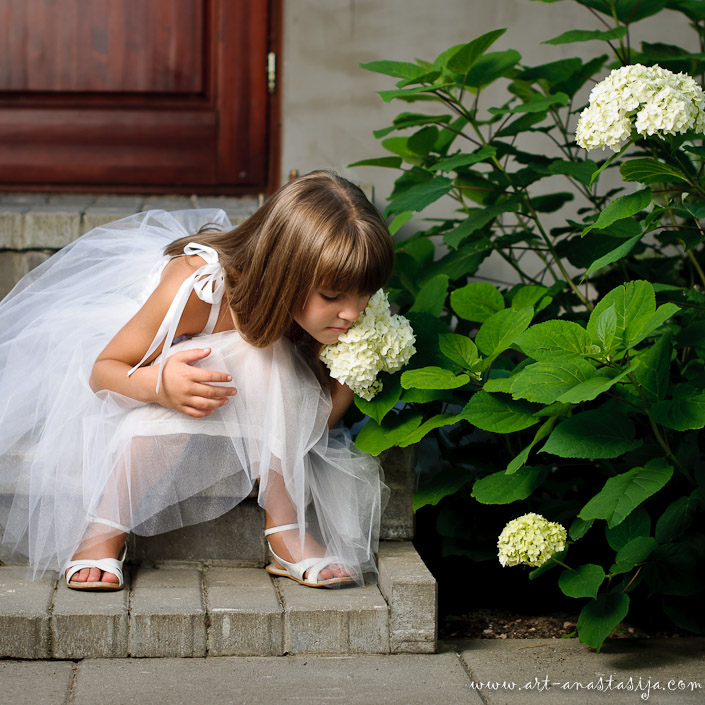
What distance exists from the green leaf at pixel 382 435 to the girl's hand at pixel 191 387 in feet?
0.96

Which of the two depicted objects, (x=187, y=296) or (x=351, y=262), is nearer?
(x=351, y=262)

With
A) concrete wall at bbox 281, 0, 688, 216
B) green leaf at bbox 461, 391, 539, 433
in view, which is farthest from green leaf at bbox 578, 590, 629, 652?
concrete wall at bbox 281, 0, 688, 216

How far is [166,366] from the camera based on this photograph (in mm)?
1753

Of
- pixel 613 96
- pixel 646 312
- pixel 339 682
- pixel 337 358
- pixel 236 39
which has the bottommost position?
pixel 339 682

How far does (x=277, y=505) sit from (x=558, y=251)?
1.02 meters

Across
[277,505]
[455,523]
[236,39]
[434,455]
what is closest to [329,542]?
[277,505]

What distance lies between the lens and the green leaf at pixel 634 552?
64.5 inches

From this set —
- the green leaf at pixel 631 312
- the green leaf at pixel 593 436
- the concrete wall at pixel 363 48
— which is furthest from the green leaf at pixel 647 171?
the concrete wall at pixel 363 48

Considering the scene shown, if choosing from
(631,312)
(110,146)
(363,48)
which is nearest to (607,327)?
(631,312)

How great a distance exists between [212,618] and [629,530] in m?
0.82

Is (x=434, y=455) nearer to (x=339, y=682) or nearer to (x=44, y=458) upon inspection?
(x=339, y=682)

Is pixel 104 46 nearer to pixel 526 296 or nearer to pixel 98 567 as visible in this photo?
pixel 526 296

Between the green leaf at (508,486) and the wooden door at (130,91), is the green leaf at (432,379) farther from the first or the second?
the wooden door at (130,91)

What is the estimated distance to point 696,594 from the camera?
1848mm
